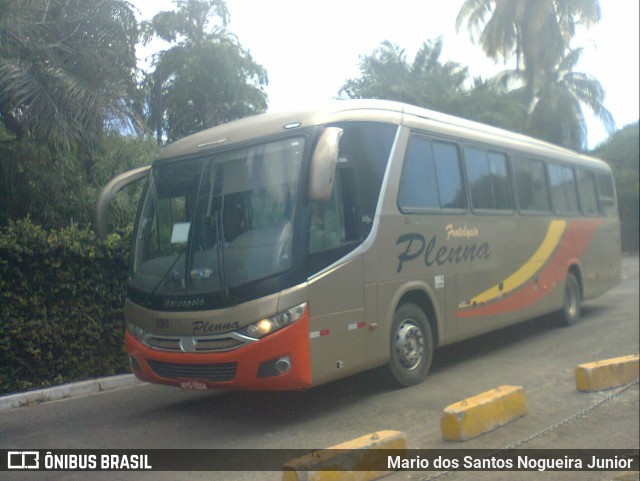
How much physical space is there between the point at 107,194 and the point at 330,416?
11.4 ft

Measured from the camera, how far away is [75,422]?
25.6 ft

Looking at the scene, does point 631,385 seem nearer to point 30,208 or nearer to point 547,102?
point 30,208

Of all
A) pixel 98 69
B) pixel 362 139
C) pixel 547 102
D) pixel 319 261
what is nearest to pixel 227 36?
pixel 98 69

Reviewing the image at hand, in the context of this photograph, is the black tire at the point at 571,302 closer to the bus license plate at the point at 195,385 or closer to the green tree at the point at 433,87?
the green tree at the point at 433,87

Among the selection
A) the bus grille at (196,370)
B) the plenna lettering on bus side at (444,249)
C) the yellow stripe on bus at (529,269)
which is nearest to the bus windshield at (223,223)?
the bus grille at (196,370)

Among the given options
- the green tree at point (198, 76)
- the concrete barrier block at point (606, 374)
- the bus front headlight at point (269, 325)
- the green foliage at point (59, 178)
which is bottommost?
the concrete barrier block at point (606, 374)

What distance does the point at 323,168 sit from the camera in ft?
22.2

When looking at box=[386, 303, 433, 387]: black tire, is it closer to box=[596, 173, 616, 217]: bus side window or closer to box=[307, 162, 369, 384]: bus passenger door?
box=[307, 162, 369, 384]: bus passenger door

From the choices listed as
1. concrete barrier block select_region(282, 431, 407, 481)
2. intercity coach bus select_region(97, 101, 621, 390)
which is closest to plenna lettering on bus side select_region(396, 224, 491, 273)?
intercity coach bus select_region(97, 101, 621, 390)

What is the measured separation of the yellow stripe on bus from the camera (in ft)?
34.3

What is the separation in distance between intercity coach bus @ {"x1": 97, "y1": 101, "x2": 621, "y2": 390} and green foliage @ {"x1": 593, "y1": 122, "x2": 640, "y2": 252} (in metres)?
35.9

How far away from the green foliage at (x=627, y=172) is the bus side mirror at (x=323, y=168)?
126 ft

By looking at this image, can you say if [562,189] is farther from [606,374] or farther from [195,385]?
[195,385]

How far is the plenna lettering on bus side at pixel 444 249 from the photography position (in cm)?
855
